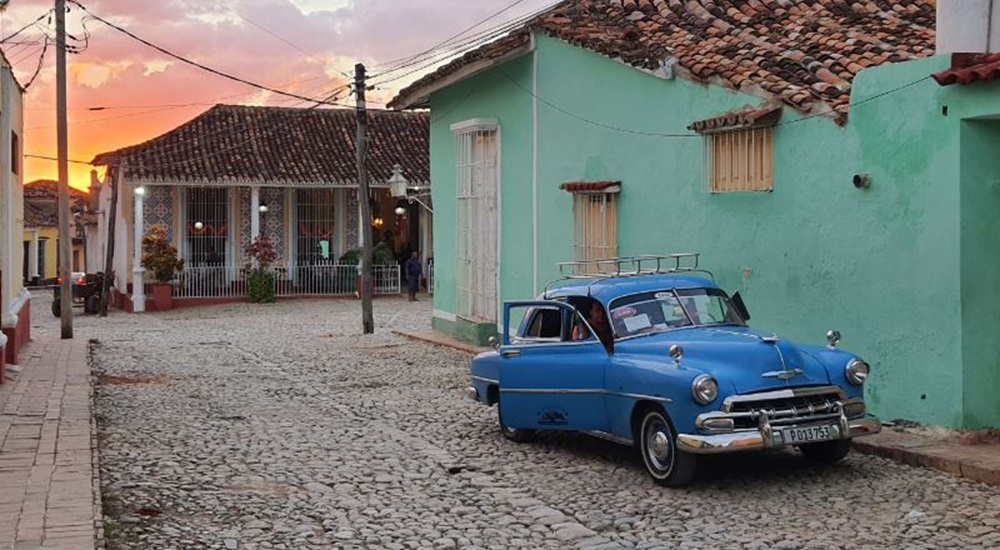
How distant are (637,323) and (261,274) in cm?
2491

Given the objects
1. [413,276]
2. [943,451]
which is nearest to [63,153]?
[413,276]

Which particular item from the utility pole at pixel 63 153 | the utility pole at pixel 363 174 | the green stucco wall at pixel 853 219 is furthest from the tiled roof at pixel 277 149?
the green stucco wall at pixel 853 219

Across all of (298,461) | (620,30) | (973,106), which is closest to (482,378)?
(298,461)

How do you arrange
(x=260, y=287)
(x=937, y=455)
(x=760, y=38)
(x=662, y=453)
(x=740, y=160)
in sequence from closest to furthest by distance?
(x=662, y=453), (x=937, y=455), (x=740, y=160), (x=760, y=38), (x=260, y=287)

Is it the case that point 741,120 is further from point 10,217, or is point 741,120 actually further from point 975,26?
point 10,217

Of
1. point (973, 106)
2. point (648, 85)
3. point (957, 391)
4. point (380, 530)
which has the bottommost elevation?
point (380, 530)

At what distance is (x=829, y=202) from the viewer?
10.0m

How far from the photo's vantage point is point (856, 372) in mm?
7953

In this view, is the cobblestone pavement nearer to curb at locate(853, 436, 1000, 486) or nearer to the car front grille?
curb at locate(853, 436, 1000, 486)

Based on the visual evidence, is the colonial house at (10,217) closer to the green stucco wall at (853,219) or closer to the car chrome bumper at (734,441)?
the green stucco wall at (853,219)

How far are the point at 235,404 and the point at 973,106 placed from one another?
811cm

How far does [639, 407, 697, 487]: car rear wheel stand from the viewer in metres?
7.64

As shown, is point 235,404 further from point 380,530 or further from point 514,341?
point 380,530

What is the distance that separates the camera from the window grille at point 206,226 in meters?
33.7
